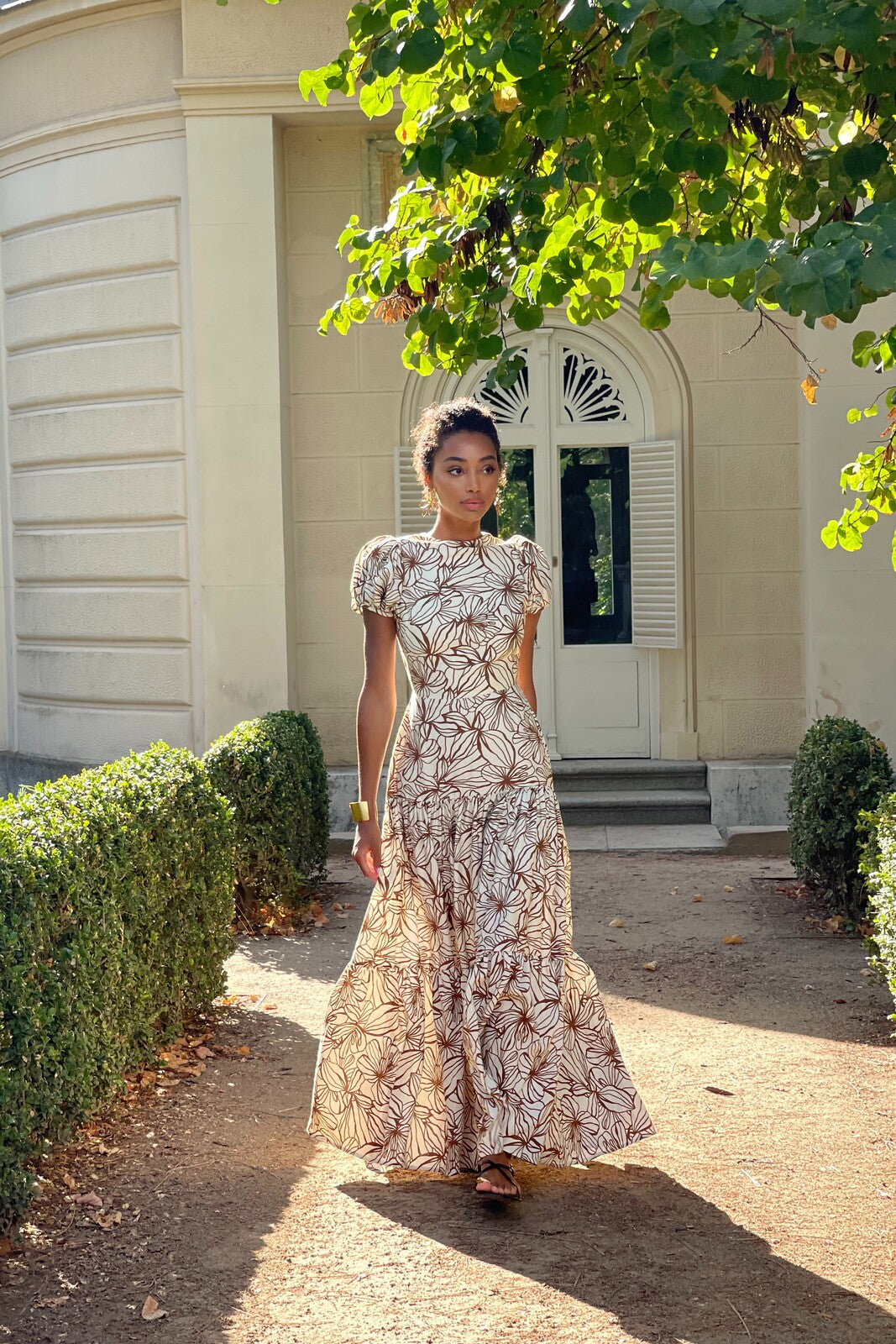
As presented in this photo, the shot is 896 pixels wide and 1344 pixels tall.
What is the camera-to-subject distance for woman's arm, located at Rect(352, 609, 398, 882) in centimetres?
400

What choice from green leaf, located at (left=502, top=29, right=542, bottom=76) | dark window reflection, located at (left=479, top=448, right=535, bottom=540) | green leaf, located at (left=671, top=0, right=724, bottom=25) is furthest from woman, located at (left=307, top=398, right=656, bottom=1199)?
dark window reflection, located at (left=479, top=448, right=535, bottom=540)

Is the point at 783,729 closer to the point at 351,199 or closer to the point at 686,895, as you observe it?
the point at 686,895

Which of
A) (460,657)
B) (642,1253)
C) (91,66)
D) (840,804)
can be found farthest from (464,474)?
(91,66)

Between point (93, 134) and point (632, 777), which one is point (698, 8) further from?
point (93, 134)

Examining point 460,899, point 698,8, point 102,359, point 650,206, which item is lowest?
point 460,899

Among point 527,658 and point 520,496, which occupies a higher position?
point 520,496

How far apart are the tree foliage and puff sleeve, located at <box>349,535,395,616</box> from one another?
0.55 metres

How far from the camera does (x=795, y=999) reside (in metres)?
5.89

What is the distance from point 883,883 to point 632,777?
4.78m

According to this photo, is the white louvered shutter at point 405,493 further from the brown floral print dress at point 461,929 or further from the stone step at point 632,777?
the brown floral print dress at point 461,929

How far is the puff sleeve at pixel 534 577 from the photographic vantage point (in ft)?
13.3

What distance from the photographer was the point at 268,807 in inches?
287

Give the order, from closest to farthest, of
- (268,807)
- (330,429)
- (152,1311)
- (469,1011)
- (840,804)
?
(152,1311) → (469,1011) → (840,804) → (268,807) → (330,429)

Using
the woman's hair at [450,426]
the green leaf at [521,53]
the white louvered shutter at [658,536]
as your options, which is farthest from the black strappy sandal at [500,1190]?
the white louvered shutter at [658,536]
